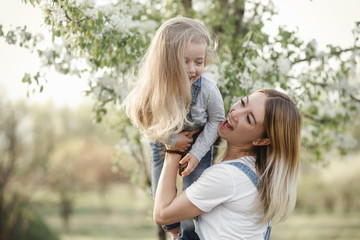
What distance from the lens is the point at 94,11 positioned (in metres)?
2.81

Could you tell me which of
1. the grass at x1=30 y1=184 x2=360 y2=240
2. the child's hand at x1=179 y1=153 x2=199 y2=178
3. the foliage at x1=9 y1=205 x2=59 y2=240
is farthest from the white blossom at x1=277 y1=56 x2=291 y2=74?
the grass at x1=30 y1=184 x2=360 y2=240

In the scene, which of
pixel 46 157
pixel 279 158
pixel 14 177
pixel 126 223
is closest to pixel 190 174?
pixel 279 158

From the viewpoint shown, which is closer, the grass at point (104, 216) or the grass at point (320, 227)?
the grass at point (320, 227)

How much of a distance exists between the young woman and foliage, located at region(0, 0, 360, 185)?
2.59 ft

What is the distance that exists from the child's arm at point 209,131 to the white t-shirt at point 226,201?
0.63ft

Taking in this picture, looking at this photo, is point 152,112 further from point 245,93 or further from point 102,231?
point 102,231

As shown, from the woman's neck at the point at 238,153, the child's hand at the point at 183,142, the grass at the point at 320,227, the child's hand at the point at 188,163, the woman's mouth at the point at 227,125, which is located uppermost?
the woman's mouth at the point at 227,125

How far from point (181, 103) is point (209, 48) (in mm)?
402

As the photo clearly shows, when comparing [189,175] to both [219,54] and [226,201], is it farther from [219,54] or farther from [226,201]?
[219,54]

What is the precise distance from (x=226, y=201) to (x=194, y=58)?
0.81m

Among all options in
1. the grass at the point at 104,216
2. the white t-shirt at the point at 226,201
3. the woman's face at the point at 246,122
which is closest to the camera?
the white t-shirt at the point at 226,201

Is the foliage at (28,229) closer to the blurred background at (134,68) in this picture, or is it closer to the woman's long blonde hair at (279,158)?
the blurred background at (134,68)

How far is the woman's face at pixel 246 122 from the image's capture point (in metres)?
2.01

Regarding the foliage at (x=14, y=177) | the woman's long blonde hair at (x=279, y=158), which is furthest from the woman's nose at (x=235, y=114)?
the foliage at (x=14, y=177)
